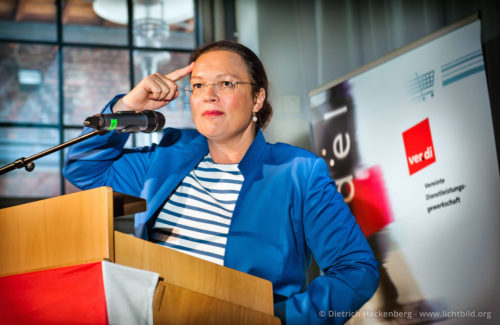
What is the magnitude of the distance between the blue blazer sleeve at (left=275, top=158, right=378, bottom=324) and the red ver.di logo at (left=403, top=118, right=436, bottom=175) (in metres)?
0.91

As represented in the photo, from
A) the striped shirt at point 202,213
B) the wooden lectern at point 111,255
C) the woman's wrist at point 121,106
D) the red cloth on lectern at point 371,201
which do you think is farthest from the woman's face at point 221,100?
the red cloth on lectern at point 371,201

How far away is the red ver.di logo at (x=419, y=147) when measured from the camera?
8.68ft

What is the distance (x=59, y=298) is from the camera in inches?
41.4

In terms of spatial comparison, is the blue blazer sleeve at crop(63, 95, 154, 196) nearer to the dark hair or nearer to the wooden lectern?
the dark hair

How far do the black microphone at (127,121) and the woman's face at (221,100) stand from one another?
0.41m

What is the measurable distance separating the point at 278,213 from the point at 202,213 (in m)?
0.26

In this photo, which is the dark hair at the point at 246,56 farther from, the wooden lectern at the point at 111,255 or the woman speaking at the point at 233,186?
the wooden lectern at the point at 111,255

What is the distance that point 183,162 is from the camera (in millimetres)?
2025

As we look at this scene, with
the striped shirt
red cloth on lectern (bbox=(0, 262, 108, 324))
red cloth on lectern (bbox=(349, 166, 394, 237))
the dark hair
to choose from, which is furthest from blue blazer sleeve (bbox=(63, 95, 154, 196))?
red cloth on lectern (bbox=(349, 166, 394, 237))

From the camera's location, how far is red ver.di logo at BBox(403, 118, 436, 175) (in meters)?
2.65

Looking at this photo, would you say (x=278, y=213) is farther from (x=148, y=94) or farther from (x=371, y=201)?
(x=371, y=201)

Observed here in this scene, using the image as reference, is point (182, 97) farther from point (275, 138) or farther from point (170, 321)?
point (170, 321)

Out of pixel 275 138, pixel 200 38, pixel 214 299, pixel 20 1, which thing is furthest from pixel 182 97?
pixel 214 299

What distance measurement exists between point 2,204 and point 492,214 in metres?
2.90
